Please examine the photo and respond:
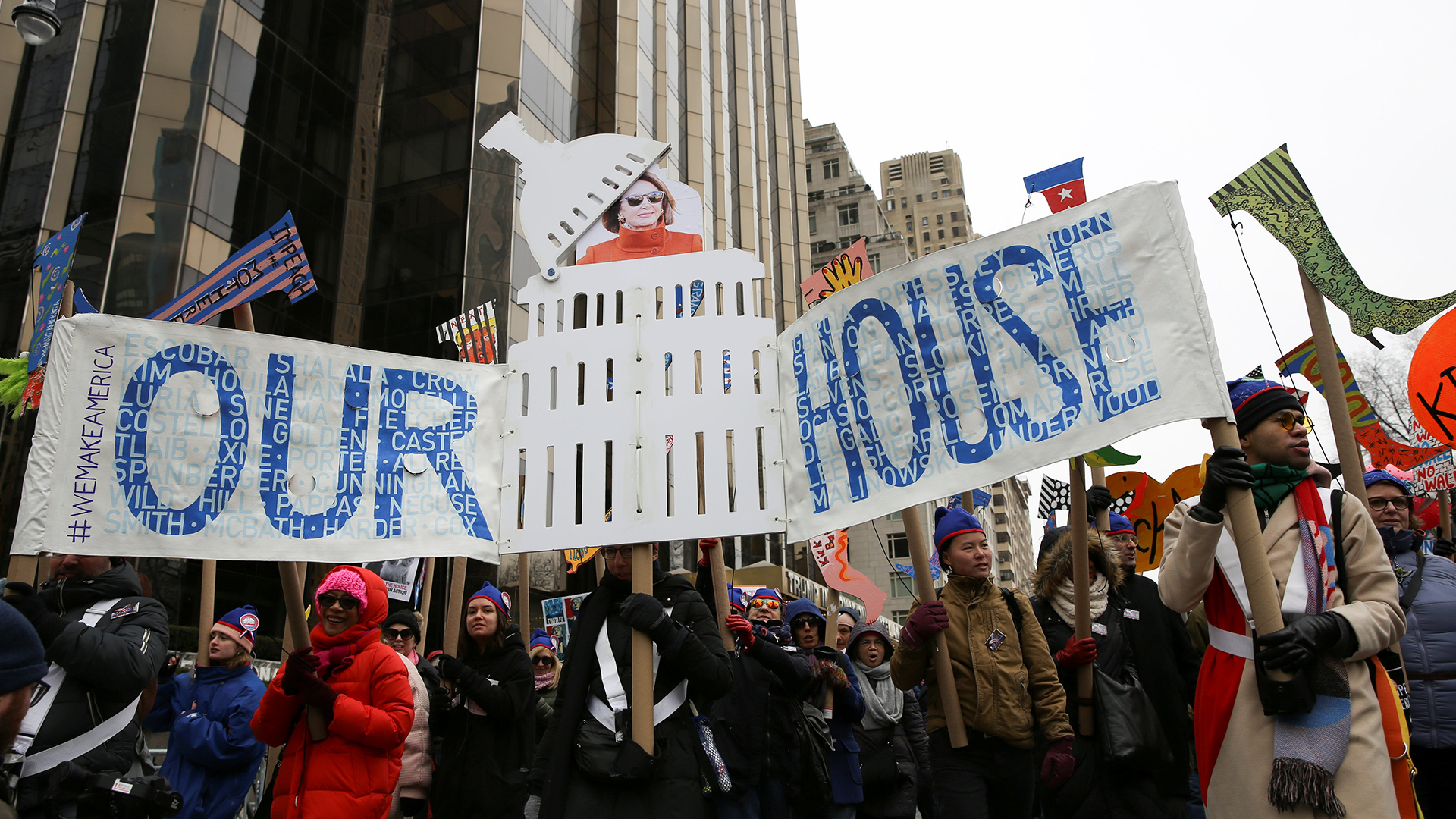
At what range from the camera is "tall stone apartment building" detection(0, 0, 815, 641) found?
17.8 metres

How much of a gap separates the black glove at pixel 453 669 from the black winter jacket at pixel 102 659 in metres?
1.37

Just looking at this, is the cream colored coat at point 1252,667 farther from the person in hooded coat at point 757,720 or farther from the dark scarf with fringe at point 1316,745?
the person in hooded coat at point 757,720

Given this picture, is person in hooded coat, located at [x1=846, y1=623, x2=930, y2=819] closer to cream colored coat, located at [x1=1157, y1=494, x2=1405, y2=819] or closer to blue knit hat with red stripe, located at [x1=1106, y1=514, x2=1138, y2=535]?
blue knit hat with red stripe, located at [x1=1106, y1=514, x2=1138, y2=535]

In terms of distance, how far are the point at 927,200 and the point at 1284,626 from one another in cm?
11739

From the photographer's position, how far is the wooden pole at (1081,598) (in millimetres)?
4723

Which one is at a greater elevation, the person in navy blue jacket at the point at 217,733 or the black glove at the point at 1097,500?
the black glove at the point at 1097,500

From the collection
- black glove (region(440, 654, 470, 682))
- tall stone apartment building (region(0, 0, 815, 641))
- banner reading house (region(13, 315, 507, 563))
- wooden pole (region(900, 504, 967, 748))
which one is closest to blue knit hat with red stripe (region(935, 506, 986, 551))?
wooden pole (region(900, 504, 967, 748))

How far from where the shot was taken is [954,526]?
4996 millimetres

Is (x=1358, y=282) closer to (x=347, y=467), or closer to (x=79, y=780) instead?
(x=347, y=467)

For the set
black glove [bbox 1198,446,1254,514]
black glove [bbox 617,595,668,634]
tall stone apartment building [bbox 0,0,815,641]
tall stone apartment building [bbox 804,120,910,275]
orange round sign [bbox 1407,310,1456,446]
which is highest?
tall stone apartment building [bbox 804,120,910,275]

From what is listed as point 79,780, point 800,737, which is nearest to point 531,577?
→ point 800,737

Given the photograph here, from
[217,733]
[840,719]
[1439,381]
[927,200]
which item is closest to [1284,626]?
[840,719]

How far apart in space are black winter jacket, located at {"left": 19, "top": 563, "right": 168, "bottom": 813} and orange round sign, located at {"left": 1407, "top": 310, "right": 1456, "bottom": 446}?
7.50 m

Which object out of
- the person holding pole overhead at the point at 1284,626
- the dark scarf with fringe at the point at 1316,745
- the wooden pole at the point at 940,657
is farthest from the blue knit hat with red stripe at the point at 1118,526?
the dark scarf with fringe at the point at 1316,745
